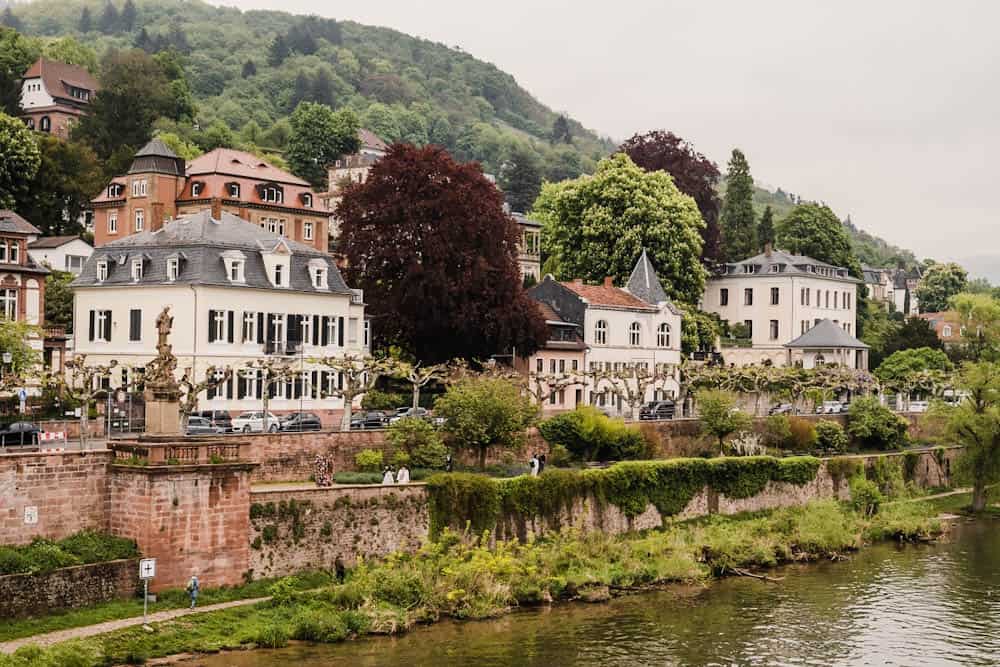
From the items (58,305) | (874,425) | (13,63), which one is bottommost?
(874,425)

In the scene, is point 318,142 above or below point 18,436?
above

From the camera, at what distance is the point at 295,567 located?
135 feet

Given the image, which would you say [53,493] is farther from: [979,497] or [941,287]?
[941,287]

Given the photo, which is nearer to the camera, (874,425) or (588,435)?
(588,435)

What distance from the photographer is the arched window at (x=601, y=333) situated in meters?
76.5

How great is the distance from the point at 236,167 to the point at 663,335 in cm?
2866

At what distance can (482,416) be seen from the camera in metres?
52.1

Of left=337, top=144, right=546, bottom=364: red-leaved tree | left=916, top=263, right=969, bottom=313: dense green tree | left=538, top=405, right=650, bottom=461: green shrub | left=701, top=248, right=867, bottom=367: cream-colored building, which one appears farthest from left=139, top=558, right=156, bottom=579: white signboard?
left=916, top=263, right=969, bottom=313: dense green tree

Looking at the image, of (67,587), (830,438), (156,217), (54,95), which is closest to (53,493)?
(67,587)

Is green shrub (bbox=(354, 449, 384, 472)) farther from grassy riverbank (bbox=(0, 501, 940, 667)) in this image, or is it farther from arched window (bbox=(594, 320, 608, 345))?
arched window (bbox=(594, 320, 608, 345))

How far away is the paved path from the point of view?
32562mm

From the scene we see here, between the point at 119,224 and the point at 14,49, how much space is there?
56.3 m

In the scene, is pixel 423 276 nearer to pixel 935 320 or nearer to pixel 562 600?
pixel 562 600

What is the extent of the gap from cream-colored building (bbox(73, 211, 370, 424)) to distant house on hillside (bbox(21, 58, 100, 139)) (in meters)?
61.1
